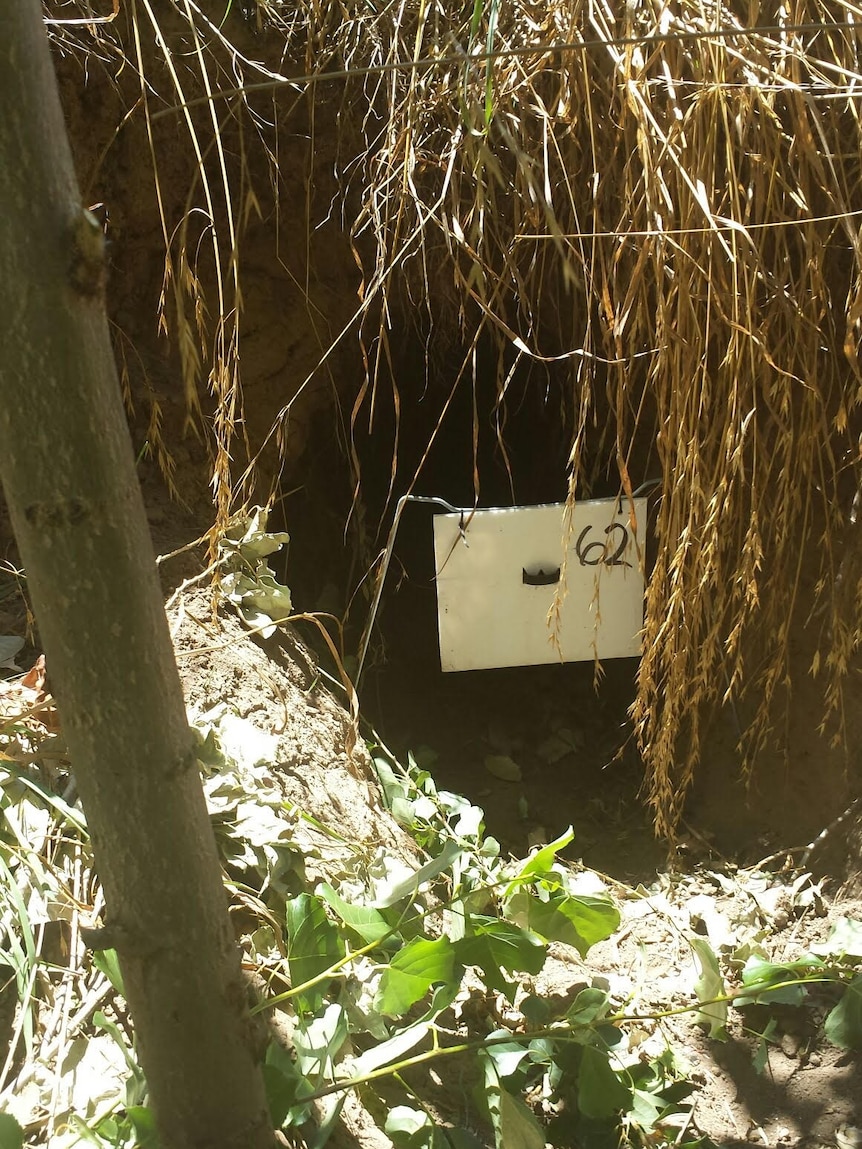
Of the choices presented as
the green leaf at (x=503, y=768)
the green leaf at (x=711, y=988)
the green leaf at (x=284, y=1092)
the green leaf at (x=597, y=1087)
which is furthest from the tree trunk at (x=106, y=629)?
the green leaf at (x=503, y=768)

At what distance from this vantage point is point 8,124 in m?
0.44

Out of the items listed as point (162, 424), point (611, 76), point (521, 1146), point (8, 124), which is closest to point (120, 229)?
point (162, 424)

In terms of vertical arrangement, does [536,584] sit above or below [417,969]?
above

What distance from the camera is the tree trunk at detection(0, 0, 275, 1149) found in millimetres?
453

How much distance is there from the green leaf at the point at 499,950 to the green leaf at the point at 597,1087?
0.10 meters

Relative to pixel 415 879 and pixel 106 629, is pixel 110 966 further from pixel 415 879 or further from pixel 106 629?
pixel 106 629

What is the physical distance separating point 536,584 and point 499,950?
1.76ft

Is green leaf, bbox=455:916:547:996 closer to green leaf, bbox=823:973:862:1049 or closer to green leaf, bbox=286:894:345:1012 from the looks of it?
green leaf, bbox=286:894:345:1012

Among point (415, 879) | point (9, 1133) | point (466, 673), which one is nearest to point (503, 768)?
point (466, 673)

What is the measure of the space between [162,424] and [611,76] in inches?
30.9

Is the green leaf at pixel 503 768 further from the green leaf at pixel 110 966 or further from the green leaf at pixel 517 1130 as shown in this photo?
the green leaf at pixel 110 966

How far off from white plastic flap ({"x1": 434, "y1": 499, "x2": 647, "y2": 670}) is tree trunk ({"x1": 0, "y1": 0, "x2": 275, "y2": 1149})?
66 cm

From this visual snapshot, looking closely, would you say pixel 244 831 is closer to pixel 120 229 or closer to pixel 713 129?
pixel 713 129

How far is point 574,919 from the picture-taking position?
2.94ft
